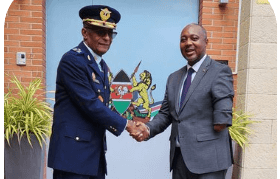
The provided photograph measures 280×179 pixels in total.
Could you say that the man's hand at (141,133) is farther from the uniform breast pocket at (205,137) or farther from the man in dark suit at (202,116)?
the uniform breast pocket at (205,137)

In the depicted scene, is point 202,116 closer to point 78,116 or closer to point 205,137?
point 205,137

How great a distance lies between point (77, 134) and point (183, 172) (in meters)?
0.89

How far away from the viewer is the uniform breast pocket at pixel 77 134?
6.61 ft

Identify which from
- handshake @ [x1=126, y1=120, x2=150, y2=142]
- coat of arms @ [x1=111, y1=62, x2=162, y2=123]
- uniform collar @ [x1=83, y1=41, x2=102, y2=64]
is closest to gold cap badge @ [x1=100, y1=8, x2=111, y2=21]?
uniform collar @ [x1=83, y1=41, x2=102, y2=64]

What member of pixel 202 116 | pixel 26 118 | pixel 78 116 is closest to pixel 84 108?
pixel 78 116

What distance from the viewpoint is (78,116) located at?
6.77 ft

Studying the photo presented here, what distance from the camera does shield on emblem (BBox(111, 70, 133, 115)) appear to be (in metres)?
3.83

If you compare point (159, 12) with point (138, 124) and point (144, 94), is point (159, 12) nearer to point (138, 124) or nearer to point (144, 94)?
point (144, 94)

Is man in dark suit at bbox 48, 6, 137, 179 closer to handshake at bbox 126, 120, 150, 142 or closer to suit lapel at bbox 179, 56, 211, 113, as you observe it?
handshake at bbox 126, 120, 150, 142

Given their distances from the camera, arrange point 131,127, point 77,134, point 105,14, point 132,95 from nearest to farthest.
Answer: point 77,134 → point 105,14 → point 131,127 → point 132,95

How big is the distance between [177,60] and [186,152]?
199 centimetres

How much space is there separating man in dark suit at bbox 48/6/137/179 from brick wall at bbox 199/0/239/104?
6.34 feet

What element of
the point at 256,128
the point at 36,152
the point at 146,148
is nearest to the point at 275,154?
the point at 256,128

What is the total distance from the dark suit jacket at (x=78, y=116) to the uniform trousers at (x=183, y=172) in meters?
0.62
